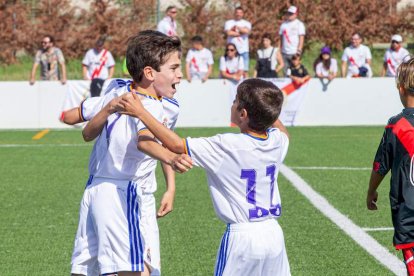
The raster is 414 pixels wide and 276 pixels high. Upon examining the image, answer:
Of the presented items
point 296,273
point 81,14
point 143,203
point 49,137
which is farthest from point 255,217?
point 81,14

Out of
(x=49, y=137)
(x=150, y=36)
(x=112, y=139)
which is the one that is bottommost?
(x=49, y=137)

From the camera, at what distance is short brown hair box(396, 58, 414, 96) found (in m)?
5.37

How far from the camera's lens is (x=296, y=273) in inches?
290

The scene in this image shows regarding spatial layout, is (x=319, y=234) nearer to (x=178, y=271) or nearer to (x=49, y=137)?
(x=178, y=271)

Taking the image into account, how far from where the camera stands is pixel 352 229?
362 inches

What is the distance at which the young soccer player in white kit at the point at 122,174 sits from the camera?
209 inches

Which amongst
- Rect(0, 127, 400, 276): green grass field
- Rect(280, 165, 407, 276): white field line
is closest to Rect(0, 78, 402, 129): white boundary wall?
Rect(0, 127, 400, 276): green grass field

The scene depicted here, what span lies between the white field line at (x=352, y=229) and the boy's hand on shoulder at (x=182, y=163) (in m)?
3.13

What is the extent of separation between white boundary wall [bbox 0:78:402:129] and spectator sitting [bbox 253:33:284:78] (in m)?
0.93

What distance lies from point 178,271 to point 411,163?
2632 mm

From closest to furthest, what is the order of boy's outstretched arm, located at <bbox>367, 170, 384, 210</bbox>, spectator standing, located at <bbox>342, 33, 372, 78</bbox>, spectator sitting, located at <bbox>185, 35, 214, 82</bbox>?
boy's outstretched arm, located at <bbox>367, 170, 384, 210</bbox>, spectator sitting, located at <bbox>185, 35, 214, 82</bbox>, spectator standing, located at <bbox>342, 33, 372, 78</bbox>

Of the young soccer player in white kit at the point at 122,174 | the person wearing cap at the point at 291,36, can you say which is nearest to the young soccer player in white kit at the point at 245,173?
the young soccer player in white kit at the point at 122,174

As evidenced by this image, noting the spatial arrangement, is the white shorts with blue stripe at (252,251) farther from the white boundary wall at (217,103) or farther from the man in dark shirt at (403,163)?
the white boundary wall at (217,103)

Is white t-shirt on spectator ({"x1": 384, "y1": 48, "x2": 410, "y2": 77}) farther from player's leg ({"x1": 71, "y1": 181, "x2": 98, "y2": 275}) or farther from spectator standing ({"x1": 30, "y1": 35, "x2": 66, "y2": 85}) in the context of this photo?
player's leg ({"x1": 71, "y1": 181, "x2": 98, "y2": 275})
